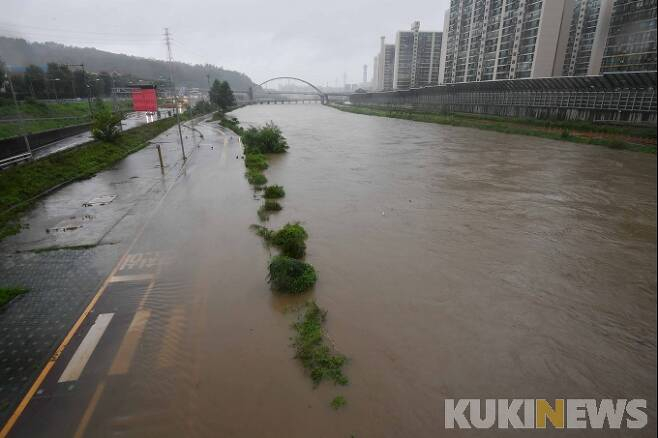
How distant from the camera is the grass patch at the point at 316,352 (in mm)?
6816

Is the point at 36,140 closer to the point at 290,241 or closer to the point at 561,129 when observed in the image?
the point at 290,241

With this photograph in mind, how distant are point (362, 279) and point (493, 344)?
3788 millimetres

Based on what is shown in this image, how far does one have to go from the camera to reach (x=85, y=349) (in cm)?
712

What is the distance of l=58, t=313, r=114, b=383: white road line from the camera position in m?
6.50

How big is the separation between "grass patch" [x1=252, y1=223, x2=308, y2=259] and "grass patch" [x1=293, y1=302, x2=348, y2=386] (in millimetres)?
3095

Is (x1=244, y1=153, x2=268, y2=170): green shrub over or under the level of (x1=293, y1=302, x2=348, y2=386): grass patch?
over

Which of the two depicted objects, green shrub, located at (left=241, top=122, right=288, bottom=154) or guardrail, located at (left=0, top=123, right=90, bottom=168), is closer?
guardrail, located at (left=0, top=123, right=90, bottom=168)

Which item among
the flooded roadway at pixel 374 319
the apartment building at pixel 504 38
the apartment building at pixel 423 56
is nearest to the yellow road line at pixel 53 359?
the flooded roadway at pixel 374 319

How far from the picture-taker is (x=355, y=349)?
758 cm

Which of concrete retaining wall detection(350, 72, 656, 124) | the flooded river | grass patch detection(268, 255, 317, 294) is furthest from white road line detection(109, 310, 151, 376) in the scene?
concrete retaining wall detection(350, 72, 656, 124)

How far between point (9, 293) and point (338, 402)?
27.8 ft

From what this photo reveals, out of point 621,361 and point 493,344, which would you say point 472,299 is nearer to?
point 493,344

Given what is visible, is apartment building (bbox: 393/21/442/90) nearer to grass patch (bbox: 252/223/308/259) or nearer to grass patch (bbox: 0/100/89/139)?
grass patch (bbox: 0/100/89/139)

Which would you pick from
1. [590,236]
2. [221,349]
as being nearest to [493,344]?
[221,349]
